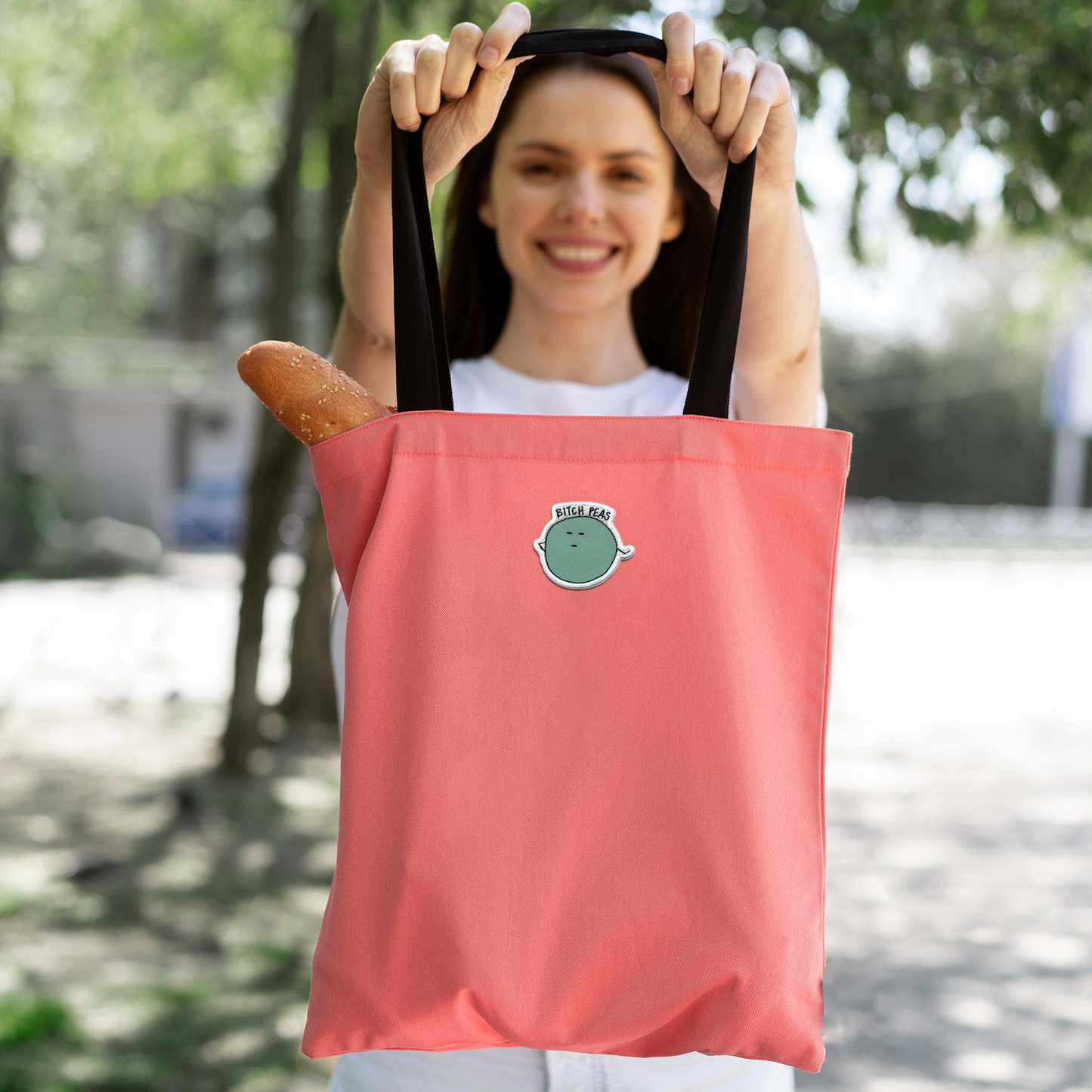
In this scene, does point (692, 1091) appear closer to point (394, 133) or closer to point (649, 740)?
point (649, 740)

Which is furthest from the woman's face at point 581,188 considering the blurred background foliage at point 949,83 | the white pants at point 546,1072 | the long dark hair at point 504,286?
the blurred background foliage at point 949,83

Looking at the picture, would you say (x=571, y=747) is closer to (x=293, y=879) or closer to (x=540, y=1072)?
(x=540, y=1072)

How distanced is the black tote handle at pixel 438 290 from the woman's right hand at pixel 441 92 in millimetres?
22

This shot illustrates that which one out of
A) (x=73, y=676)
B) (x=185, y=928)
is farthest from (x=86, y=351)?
(x=185, y=928)

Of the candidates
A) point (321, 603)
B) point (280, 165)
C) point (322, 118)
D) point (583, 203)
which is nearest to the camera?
point (583, 203)

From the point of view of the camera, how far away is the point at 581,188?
1392mm

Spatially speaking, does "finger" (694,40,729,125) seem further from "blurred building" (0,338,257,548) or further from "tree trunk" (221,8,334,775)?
"blurred building" (0,338,257,548)

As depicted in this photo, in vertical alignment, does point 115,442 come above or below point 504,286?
below

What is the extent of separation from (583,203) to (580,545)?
0.54m

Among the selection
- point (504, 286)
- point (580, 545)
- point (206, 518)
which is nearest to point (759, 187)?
point (580, 545)

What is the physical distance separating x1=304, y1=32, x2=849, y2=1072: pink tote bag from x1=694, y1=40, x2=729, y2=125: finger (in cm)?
31

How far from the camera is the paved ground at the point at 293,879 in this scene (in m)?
3.48

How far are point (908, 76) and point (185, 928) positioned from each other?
3.98 m

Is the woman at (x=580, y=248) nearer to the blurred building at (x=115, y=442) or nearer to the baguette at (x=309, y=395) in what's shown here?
the baguette at (x=309, y=395)
